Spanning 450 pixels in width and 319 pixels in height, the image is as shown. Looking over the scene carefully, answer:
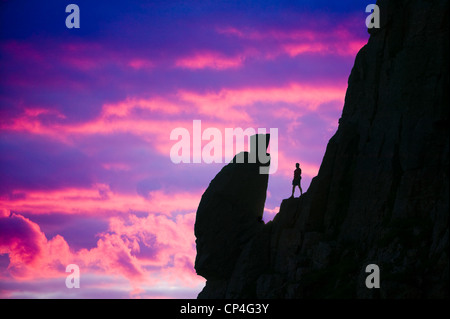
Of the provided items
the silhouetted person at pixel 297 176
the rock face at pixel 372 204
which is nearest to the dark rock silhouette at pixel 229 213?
the rock face at pixel 372 204

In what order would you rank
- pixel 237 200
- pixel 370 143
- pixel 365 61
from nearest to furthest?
pixel 370 143 → pixel 365 61 → pixel 237 200

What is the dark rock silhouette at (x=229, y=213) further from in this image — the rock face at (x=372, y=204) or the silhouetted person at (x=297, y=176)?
the silhouetted person at (x=297, y=176)

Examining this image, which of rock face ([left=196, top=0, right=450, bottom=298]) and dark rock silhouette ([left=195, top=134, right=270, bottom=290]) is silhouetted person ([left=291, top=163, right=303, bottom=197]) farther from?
dark rock silhouette ([left=195, top=134, right=270, bottom=290])

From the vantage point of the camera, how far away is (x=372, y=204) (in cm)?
7500

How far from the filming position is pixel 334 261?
75.9 m

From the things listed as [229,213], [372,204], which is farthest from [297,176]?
[372,204]

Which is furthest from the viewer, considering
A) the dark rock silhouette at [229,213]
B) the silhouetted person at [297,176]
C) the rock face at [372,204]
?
the dark rock silhouette at [229,213]

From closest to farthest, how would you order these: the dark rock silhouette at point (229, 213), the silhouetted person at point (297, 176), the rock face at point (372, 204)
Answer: the rock face at point (372, 204), the silhouetted person at point (297, 176), the dark rock silhouette at point (229, 213)

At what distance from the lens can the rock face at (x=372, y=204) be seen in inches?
2613

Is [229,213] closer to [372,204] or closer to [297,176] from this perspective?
[297,176]
